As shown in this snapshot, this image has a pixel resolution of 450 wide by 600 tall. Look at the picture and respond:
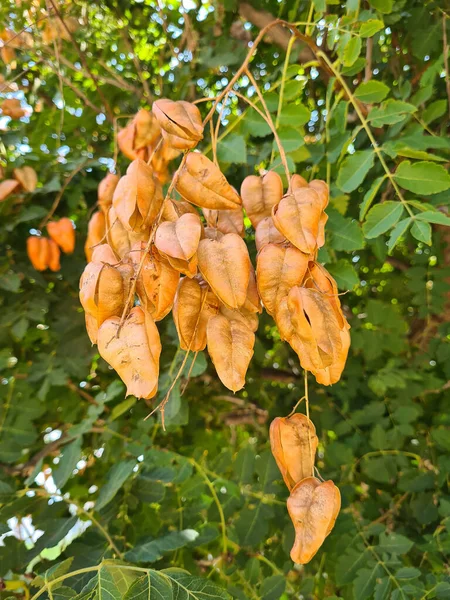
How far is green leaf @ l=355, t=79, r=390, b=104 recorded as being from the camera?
846 millimetres

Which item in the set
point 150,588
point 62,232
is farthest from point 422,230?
point 62,232

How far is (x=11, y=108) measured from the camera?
1.32m

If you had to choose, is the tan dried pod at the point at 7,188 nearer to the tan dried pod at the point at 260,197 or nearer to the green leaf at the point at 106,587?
the tan dried pod at the point at 260,197

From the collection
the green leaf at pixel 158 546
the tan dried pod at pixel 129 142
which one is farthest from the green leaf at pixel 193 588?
the tan dried pod at pixel 129 142

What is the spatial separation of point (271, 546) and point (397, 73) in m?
1.09

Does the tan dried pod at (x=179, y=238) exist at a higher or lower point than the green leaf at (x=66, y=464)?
higher

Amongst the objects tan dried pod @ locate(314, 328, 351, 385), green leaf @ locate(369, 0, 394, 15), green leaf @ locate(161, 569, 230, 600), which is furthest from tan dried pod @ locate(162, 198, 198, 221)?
green leaf @ locate(369, 0, 394, 15)

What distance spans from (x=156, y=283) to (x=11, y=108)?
0.97 meters

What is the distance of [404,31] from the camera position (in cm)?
126

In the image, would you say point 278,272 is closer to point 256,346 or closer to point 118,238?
point 118,238

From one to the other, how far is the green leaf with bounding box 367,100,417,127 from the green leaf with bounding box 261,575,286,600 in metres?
0.73

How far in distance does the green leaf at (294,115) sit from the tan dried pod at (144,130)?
0.20 meters

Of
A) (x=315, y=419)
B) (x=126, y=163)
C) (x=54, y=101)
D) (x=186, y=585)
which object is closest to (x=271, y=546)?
(x=315, y=419)

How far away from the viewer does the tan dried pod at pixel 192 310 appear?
58 cm
